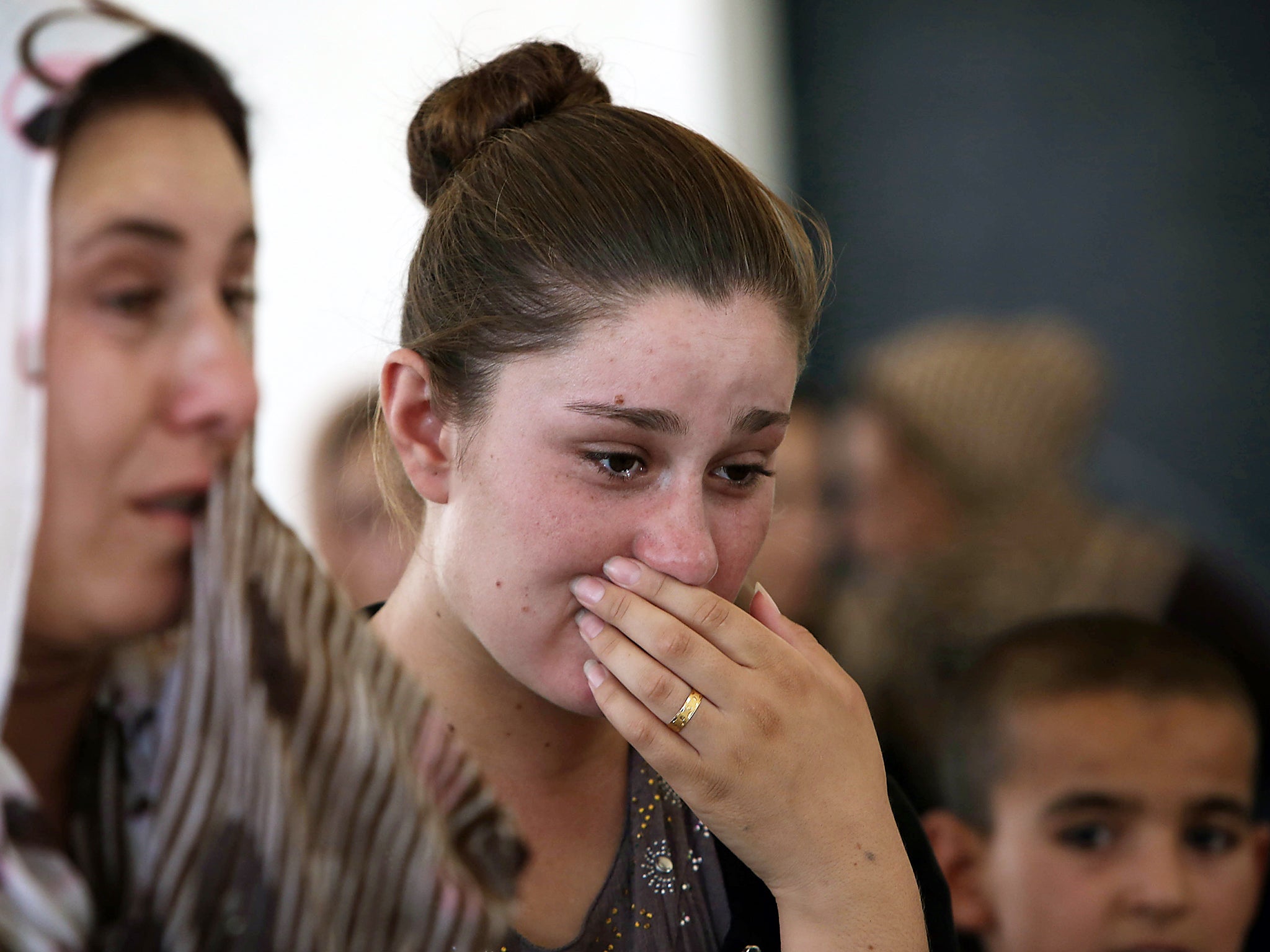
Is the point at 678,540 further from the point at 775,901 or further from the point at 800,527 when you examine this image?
the point at 800,527

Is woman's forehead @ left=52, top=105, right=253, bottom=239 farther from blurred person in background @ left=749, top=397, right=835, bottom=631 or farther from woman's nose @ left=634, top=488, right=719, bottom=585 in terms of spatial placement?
blurred person in background @ left=749, top=397, right=835, bottom=631

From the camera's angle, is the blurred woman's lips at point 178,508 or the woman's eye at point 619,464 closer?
the blurred woman's lips at point 178,508

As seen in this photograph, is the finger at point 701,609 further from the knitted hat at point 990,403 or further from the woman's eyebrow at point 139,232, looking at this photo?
the knitted hat at point 990,403

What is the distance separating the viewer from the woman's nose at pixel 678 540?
0.96m

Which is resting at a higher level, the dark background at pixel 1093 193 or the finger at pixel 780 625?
the dark background at pixel 1093 193

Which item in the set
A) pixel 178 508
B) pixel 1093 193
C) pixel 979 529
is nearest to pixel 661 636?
pixel 178 508

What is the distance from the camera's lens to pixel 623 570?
96cm

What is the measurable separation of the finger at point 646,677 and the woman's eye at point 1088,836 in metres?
0.79

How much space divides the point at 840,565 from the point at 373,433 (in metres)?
1.67

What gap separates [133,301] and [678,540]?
444 millimetres

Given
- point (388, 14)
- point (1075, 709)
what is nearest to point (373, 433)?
point (388, 14)

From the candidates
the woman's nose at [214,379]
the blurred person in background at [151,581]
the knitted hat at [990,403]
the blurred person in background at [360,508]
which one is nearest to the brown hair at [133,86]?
the blurred person in background at [151,581]

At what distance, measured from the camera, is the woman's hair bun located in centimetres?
108

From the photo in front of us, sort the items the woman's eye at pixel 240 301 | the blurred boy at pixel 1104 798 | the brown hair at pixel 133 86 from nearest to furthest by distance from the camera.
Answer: the brown hair at pixel 133 86 < the woman's eye at pixel 240 301 < the blurred boy at pixel 1104 798
